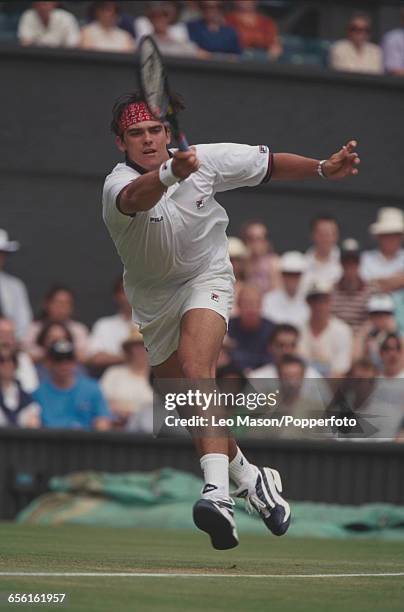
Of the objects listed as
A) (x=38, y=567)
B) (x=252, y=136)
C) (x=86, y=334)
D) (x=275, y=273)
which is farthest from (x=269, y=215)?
(x=38, y=567)

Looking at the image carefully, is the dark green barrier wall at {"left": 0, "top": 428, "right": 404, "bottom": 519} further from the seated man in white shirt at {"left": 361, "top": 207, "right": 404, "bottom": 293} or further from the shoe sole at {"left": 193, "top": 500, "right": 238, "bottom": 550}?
the shoe sole at {"left": 193, "top": 500, "right": 238, "bottom": 550}

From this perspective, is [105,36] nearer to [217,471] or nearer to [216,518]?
[217,471]

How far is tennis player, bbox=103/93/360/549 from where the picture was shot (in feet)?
24.6

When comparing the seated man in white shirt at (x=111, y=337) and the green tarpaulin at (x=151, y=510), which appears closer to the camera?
the green tarpaulin at (x=151, y=510)

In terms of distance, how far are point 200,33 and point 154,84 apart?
8360mm

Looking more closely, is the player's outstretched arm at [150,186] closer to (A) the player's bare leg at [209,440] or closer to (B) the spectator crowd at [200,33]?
(A) the player's bare leg at [209,440]

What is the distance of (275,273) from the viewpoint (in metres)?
14.0

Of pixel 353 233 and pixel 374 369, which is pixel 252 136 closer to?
pixel 353 233

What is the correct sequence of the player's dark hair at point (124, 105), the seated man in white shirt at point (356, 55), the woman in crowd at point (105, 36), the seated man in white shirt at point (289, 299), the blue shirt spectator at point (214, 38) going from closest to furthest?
the player's dark hair at point (124, 105)
the seated man in white shirt at point (289, 299)
the woman in crowd at point (105, 36)
the blue shirt spectator at point (214, 38)
the seated man in white shirt at point (356, 55)

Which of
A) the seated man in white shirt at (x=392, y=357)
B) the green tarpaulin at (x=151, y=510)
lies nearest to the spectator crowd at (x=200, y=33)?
the seated man in white shirt at (x=392, y=357)

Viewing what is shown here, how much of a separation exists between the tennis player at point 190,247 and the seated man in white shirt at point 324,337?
5.31 m

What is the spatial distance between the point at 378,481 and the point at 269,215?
4507mm

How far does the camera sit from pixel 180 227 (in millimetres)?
7648

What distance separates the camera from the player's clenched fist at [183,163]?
682cm
